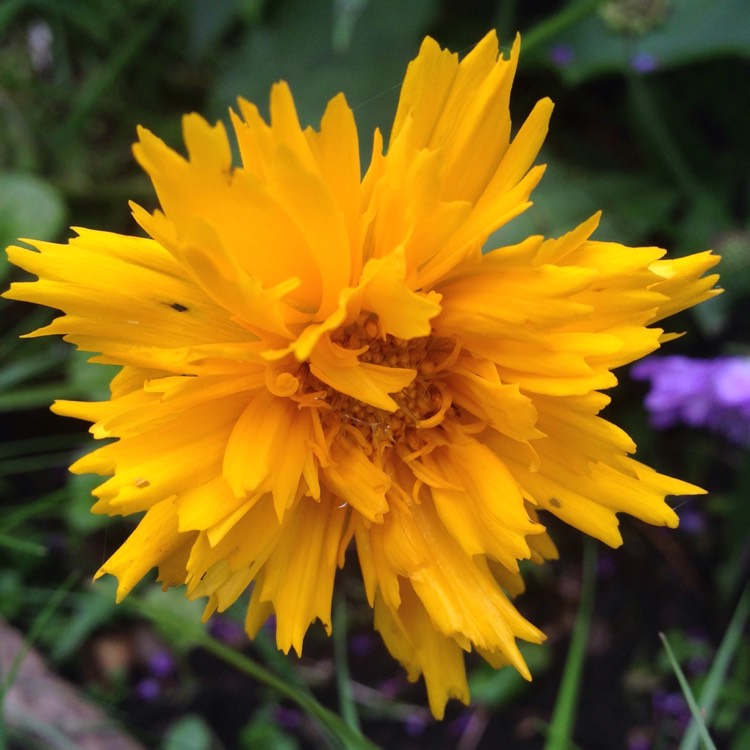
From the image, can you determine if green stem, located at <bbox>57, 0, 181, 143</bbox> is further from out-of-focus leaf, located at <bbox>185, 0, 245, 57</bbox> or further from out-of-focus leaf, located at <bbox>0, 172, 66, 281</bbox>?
out-of-focus leaf, located at <bbox>0, 172, 66, 281</bbox>

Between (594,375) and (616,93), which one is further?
(616,93)

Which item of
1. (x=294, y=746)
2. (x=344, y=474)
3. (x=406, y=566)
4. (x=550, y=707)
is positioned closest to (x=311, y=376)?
(x=344, y=474)

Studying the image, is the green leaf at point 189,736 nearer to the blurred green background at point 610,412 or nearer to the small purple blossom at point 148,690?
the blurred green background at point 610,412

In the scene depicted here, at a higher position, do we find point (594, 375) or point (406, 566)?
point (594, 375)

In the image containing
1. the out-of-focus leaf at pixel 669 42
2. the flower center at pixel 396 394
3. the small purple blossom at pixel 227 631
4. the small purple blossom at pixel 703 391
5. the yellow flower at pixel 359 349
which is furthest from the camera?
the small purple blossom at pixel 227 631

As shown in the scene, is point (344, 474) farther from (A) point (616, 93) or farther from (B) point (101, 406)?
(A) point (616, 93)

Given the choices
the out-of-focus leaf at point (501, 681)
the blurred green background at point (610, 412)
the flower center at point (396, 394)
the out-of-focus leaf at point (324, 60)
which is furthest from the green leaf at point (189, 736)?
the out-of-focus leaf at point (324, 60)
